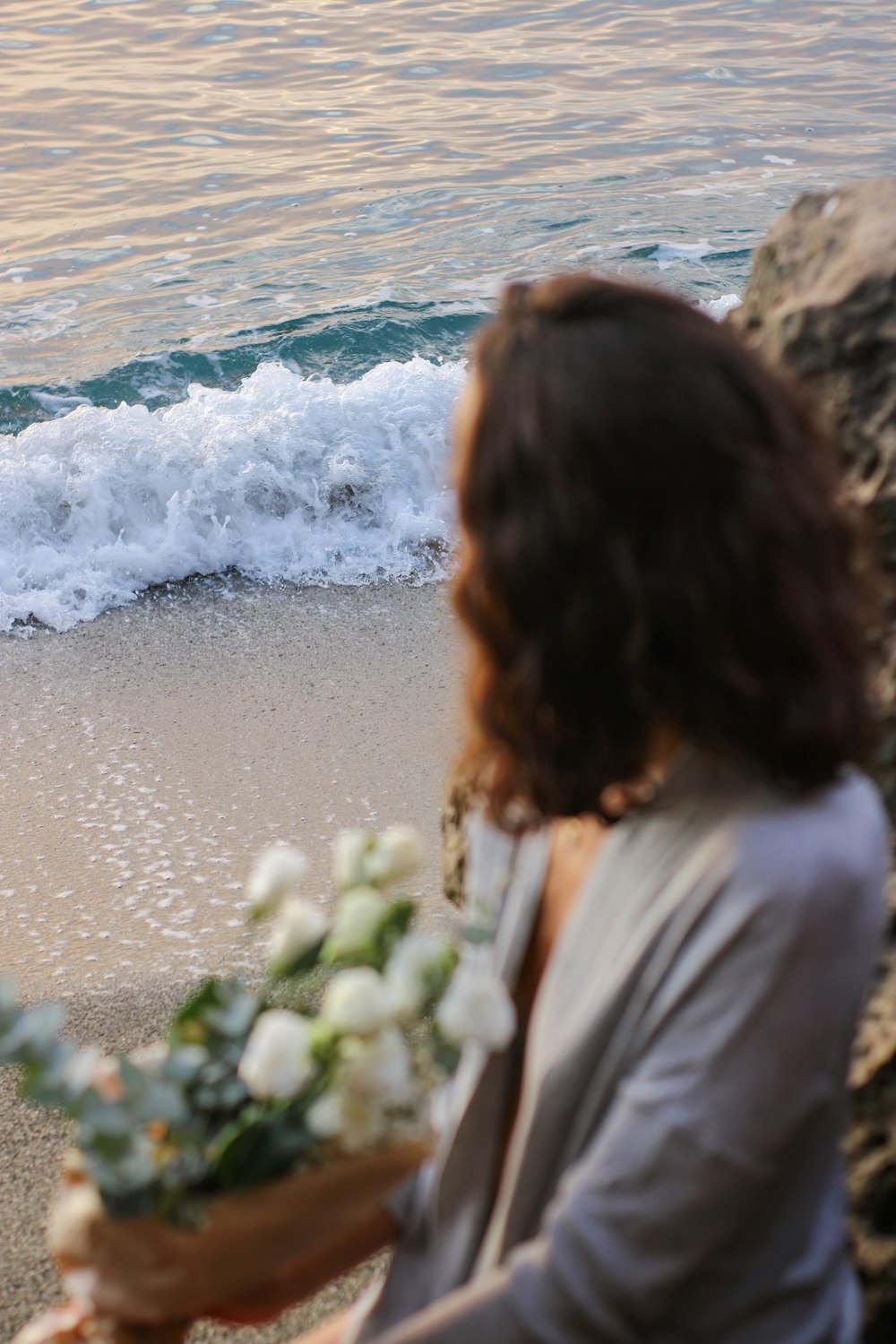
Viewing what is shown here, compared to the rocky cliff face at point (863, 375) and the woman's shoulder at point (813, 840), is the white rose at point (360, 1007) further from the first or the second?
the rocky cliff face at point (863, 375)

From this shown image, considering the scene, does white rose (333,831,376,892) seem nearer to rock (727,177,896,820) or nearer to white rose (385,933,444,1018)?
white rose (385,933,444,1018)

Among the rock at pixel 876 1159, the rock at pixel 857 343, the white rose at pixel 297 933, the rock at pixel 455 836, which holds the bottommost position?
the rock at pixel 455 836

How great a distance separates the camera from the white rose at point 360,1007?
3.78 ft

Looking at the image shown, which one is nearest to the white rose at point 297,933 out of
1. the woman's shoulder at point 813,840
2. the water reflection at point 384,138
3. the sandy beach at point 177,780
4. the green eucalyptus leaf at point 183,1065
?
the green eucalyptus leaf at point 183,1065

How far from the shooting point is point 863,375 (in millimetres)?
1830

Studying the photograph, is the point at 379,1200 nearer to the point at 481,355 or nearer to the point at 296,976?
the point at 296,976

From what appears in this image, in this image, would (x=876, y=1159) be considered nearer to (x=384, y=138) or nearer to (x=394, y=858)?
(x=394, y=858)

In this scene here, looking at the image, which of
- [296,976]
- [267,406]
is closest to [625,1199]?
[296,976]

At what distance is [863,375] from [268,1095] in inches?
48.8

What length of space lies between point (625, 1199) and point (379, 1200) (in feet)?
1.00

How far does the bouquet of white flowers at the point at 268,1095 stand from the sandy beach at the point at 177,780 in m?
1.17

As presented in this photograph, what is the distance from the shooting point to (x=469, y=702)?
1.28m

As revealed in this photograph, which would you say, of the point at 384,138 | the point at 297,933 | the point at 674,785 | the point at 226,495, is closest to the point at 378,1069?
the point at 297,933

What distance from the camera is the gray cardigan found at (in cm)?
111
